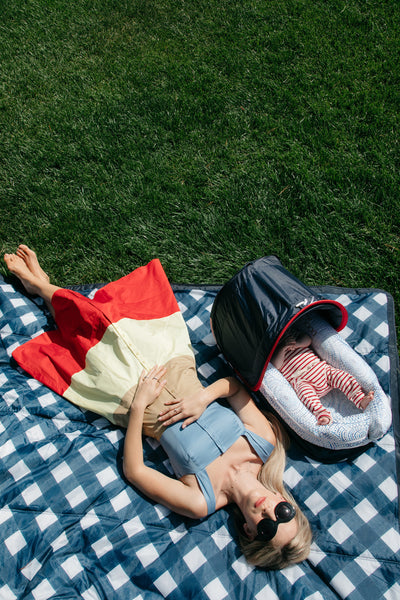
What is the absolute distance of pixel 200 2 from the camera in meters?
5.51

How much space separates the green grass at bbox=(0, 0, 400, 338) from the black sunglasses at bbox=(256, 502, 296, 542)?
2.03 meters

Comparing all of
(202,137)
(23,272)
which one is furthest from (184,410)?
(202,137)

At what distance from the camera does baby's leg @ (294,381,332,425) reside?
3.05 metres

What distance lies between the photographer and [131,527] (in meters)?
2.85

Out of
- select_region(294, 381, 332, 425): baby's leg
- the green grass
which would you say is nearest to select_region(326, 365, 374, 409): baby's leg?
select_region(294, 381, 332, 425): baby's leg

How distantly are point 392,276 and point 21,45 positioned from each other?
201 inches

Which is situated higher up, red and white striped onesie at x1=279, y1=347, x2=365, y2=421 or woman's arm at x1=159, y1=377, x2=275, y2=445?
red and white striped onesie at x1=279, y1=347, x2=365, y2=421

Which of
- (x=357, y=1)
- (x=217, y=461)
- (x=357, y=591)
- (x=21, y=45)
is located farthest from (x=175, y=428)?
(x=357, y=1)

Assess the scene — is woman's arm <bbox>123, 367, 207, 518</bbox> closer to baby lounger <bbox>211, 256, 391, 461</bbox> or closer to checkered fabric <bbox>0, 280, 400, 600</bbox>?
checkered fabric <bbox>0, 280, 400, 600</bbox>

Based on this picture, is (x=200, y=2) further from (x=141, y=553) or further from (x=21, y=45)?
(x=141, y=553)

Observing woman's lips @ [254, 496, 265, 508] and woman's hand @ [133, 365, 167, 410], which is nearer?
woman's lips @ [254, 496, 265, 508]

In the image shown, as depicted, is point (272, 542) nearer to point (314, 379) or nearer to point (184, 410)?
A: point (184, 410)

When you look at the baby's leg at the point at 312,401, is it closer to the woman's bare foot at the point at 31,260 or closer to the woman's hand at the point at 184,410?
the woman's hand at the point at 184,410

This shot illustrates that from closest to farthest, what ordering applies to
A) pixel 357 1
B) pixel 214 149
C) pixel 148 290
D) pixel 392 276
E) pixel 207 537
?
pixel 207 537
pixel 148 290
pixel 392 276
pixel 214 149
pixel 357 1
